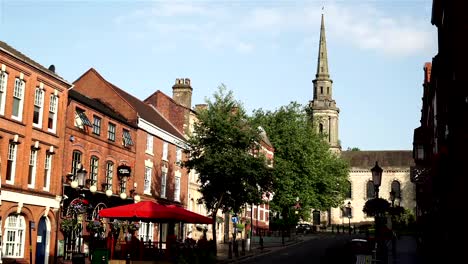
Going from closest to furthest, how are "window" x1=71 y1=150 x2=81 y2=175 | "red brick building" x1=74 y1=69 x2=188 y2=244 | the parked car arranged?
"window" x1=71 y1=150 x2=81 y2=175
"red brick building" x1=74 y1=69 x2=188 y2=244
the parked car

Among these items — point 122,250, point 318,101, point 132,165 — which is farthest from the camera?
point 318,101

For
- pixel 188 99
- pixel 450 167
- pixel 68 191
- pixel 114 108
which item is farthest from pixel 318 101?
pixel 450 167

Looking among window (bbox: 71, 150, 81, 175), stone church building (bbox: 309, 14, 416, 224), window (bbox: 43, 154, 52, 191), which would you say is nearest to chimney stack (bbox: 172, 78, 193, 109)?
window (bbox: 71, 150, 81, 175)

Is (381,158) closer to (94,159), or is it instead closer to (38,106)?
(94,159)

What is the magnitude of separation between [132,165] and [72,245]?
29.1ft

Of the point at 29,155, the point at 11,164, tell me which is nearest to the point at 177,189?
the point at 29,155

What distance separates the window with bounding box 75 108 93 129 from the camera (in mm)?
36431

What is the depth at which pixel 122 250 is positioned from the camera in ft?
87.9

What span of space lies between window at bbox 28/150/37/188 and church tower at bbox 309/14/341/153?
302ft

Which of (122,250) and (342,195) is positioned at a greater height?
(342,195)

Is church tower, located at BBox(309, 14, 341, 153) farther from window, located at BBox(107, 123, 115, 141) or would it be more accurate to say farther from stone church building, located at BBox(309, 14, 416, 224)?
window, located at BBox(107, 123, 115, 141)

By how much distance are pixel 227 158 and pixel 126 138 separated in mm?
7844

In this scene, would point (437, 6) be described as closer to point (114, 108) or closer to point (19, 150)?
point (19, 150)

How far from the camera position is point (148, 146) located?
149 ft
